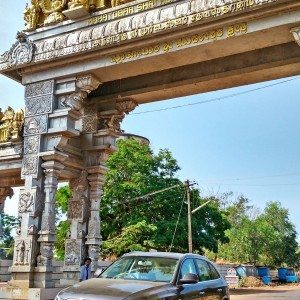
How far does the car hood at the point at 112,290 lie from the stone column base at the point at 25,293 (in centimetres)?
490

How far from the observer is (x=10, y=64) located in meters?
12.5

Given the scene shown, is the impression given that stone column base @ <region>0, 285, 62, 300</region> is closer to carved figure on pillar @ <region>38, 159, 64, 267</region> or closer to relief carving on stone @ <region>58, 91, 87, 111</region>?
carved figure on pillar @ <region>38, 159, 64, 267</region>

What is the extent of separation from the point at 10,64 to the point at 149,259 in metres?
7.88

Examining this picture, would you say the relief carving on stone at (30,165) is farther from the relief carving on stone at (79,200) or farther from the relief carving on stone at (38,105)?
the relief carving on stone at (79,200)

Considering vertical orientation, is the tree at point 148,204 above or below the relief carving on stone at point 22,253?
above

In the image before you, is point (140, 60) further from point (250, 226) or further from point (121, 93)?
point (250, 226)

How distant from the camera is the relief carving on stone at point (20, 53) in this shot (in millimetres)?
12242

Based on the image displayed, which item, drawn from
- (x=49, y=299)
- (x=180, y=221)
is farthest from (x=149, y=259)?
(x=180, y=221)

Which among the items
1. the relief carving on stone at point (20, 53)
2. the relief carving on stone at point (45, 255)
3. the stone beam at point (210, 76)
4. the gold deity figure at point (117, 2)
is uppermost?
the gold deity figure at point (117, 2)

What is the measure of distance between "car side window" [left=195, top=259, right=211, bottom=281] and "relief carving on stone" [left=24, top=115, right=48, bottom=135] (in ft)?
19.8

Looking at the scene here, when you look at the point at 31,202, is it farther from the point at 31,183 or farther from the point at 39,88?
the point at 39,88

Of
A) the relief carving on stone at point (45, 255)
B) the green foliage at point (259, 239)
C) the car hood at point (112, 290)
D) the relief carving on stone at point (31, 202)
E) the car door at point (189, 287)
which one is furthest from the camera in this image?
the green foliage at point (259, 239)

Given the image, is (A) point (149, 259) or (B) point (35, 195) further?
(B) point (35, 195)

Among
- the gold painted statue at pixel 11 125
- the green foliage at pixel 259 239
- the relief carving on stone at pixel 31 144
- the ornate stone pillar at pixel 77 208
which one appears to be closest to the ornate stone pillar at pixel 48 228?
the relief carving on stone at pixel 31 144
